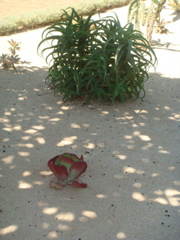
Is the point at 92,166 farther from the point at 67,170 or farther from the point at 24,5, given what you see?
the point at 24,5

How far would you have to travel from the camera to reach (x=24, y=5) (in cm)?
1171

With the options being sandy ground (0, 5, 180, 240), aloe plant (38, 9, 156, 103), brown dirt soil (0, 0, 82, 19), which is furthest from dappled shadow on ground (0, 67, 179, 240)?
brown dirt soil (0, 0, 82, 19)

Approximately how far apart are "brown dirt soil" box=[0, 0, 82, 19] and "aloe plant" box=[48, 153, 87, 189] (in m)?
8.15

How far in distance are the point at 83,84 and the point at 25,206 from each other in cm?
221

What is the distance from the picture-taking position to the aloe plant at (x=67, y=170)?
331 cm

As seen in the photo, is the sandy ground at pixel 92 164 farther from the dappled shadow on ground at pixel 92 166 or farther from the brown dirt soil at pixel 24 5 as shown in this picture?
the brown dirt soil at pixel 24 5

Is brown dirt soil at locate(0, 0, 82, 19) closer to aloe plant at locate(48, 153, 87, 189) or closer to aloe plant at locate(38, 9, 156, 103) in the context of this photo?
aloe plant at locate(38, 9, 156, 103)

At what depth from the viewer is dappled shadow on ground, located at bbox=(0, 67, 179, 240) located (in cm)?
296

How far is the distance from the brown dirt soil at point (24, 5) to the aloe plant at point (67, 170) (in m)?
8.15

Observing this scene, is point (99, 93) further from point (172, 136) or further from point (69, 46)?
point (172, 136)

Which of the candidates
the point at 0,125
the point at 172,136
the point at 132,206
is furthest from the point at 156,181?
the point at 0,125

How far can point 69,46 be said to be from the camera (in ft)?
16.2

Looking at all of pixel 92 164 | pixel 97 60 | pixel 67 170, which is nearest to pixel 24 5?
pixel 97 60

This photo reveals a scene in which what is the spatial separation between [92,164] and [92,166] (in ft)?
0.12
